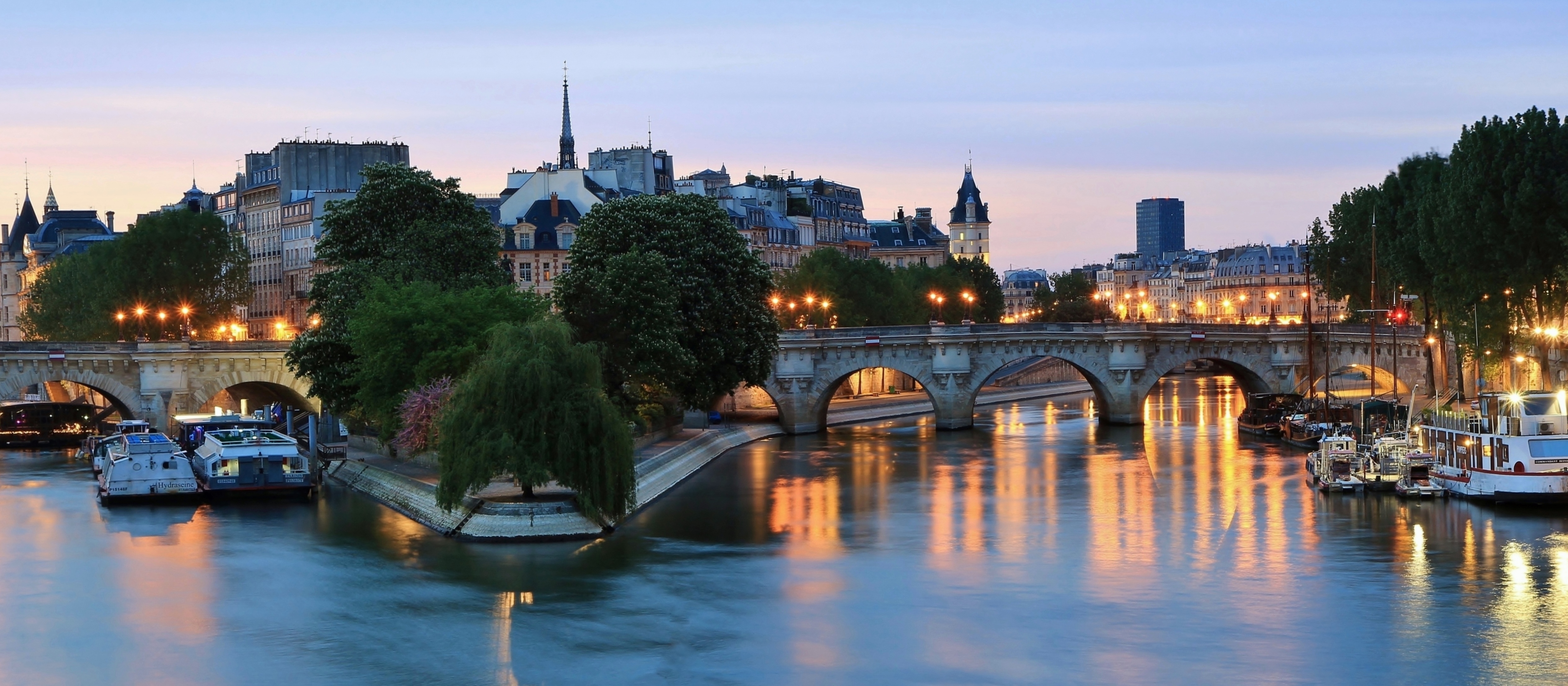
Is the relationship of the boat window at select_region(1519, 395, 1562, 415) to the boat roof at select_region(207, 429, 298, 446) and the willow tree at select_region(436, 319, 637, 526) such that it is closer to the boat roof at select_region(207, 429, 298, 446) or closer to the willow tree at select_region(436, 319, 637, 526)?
the willow tree at select_region(436, 319, 637, 526)

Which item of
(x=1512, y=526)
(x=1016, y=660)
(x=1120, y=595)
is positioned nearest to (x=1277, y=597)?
(x=1120, y=595)

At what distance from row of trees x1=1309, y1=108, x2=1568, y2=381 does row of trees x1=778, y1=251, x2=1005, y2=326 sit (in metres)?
43.0

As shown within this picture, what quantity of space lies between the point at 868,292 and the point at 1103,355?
29.1 m

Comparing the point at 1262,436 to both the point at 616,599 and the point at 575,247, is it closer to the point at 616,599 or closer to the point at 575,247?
the point at 575,247

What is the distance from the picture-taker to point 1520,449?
202ft

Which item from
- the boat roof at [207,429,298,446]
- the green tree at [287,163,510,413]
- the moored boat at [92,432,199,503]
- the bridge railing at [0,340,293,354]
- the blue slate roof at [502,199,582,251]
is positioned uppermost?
the blue slate roof at [502,199,582,251]

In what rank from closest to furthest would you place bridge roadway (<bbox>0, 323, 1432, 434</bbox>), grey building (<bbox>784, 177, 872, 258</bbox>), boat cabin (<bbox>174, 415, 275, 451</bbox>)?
1. boat cabin (<bbox>174, 415, 275, 451</bbox>)
2. bridge roadway (<bbox>0, 323, 1432, 434</bbox>)
3. grey building (<bbox>784, 177, 872, 258</bbox>)

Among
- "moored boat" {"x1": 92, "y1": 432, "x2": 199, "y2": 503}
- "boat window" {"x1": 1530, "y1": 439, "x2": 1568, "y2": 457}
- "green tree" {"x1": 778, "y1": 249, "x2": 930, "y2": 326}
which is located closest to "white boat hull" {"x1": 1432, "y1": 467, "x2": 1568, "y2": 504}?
"boat window" {"x1": 1530, "y1": 439, "x2": 1568, "y2": 457}

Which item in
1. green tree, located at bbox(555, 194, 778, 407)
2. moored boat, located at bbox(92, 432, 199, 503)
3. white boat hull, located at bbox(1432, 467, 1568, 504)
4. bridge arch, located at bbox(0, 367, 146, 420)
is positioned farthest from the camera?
bridge arch, located at bbox(0, 367, 146, 420)

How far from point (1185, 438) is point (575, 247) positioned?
31.0 metres

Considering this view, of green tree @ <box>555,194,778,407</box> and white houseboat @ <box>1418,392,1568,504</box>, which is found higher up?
green tree @ <box>555,194,778,407</box>

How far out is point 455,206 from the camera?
270 feet

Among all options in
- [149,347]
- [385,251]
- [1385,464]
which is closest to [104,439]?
[149,347]

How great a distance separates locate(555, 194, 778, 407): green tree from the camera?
266ft
